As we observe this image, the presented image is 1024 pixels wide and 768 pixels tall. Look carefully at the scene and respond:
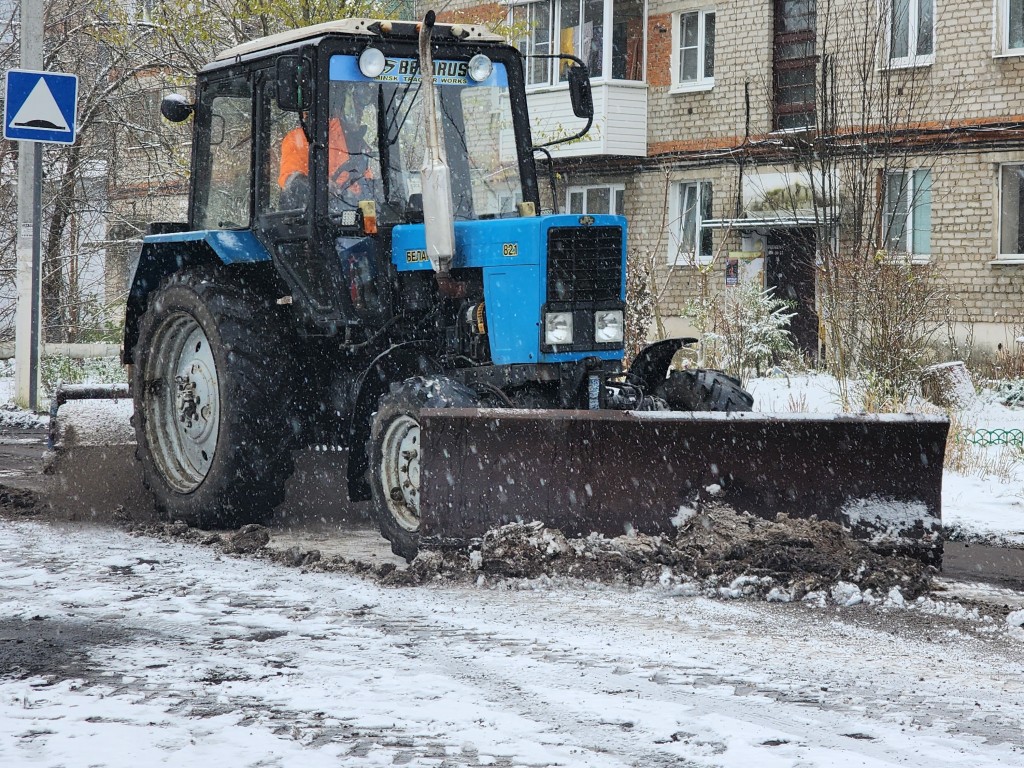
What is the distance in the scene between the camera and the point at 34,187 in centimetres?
1289

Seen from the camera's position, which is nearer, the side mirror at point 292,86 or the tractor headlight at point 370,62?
the side mirror at point 292,86

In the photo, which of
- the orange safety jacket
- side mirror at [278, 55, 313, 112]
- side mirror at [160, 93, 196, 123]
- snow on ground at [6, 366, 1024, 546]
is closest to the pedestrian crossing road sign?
snow on ground at [6, 366, 1024, 546]

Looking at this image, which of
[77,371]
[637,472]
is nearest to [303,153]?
[637,472]

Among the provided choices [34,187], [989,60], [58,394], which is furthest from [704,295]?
[58,394]

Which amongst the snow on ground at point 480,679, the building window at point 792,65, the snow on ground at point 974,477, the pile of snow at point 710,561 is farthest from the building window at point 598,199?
the snow on ground at point 480,679

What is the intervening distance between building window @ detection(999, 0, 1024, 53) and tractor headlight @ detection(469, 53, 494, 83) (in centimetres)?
1452

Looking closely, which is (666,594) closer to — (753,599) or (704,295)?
(753,599)

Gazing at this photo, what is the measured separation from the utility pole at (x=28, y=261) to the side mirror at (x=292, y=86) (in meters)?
7.14

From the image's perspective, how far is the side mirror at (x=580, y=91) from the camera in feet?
23.1

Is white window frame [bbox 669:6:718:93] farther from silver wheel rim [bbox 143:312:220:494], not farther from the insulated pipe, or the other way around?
the insulated pipe

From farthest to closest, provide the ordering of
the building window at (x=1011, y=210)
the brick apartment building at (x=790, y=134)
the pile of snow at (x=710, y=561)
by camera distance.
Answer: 1. the building window at (x=1011, y=210)
2. the brick apartment building at (x=790, y=134)
3. the pile of snow at (x=710, y=561)

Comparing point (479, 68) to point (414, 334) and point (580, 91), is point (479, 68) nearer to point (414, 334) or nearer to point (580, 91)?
point (580, 91)

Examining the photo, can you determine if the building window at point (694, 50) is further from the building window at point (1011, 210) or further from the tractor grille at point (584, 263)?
the tractor grille at point (584, 263)

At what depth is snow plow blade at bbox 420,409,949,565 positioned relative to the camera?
592cm
